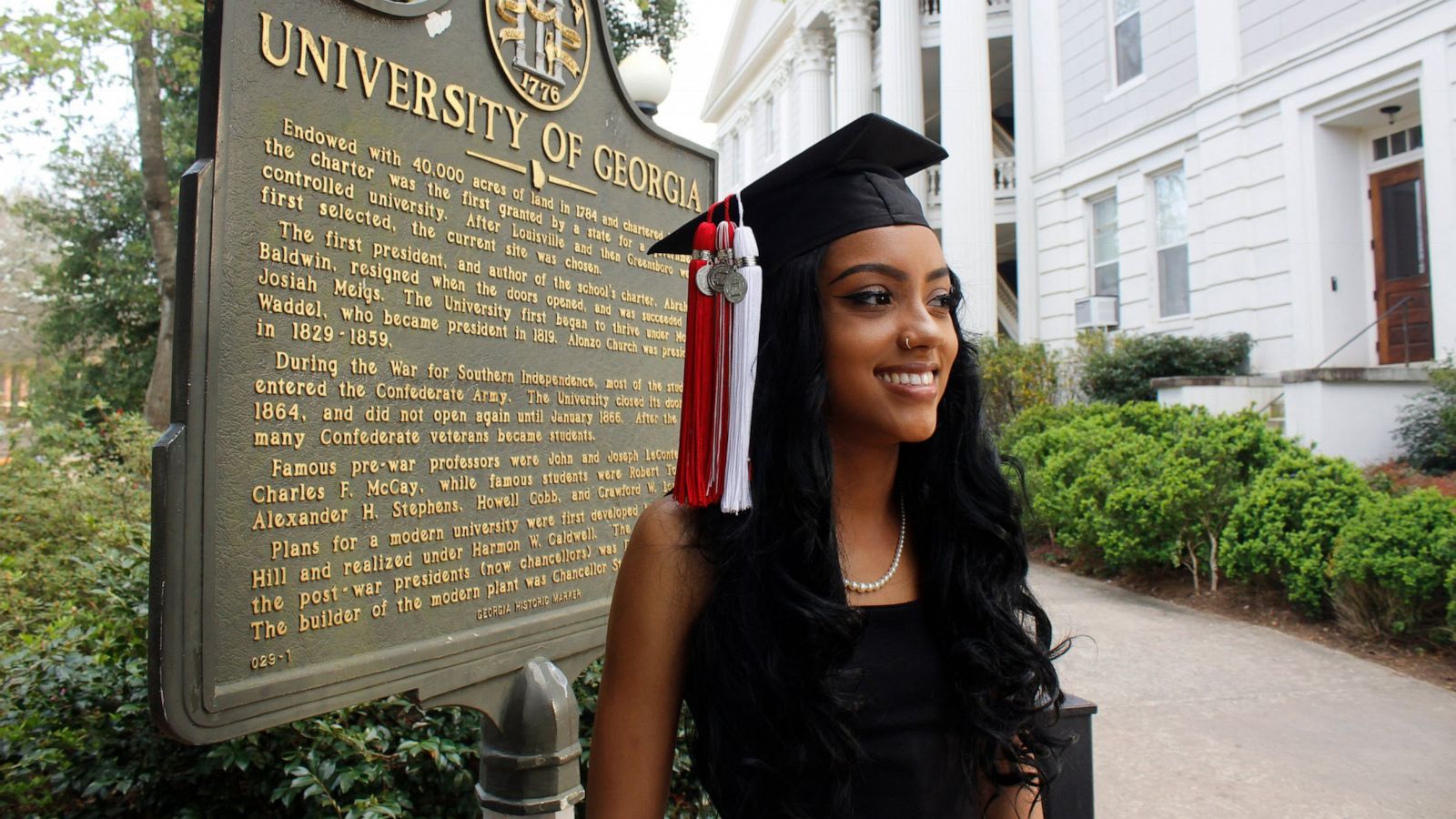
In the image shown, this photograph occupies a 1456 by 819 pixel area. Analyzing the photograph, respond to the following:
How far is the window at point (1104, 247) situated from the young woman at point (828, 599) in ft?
47.9

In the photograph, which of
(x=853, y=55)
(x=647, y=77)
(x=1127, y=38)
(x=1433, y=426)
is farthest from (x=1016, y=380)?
(x=853, y=55)

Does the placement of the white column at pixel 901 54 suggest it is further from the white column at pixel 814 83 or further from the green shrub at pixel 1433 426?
the green shrub at pixel 1433 426

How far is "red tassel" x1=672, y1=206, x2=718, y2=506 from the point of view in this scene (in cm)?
165

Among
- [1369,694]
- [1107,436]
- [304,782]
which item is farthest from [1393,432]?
[304,782]

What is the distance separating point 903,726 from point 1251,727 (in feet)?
13.1

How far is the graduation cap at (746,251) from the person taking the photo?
164 centimetres

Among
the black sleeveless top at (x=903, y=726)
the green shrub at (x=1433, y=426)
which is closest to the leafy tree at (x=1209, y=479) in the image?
the green shrub at (x=1433, y=426)

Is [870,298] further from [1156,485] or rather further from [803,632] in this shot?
[1156,485]

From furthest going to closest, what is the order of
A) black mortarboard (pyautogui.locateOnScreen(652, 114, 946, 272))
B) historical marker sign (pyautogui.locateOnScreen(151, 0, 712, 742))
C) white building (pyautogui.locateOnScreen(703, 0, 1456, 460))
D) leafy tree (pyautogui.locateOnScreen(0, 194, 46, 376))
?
leafy tree (pyautogui.locateOnScreen(0, 194, 46, 376)), white building (pyautogui.locateOnScreen(703, 0, 1456, 460)), historical marker sign (pyautogui.locateOnScreen(151, 0, 712, 742)), black mortarboard (pyautogui.locateOnScreen(652, 114, 946, 272))

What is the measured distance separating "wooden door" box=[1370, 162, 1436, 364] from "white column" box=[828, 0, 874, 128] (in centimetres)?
1170

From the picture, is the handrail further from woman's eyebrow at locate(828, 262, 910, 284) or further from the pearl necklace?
woman's eyebrow at locate(828, 262, 910, 284)

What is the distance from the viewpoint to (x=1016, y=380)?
536 inches

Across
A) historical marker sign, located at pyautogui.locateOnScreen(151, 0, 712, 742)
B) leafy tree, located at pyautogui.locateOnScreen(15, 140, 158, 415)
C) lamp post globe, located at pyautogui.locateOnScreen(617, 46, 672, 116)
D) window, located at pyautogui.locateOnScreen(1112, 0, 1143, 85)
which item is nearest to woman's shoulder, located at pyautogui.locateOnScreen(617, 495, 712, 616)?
historical marker sign, located at pyautogui.locateOnScreen(151, 0, 712, 742)

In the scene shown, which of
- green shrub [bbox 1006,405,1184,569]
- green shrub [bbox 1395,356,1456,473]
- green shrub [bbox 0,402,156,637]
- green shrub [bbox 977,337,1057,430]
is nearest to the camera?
green shrub [bbox 0,402,156,637]
